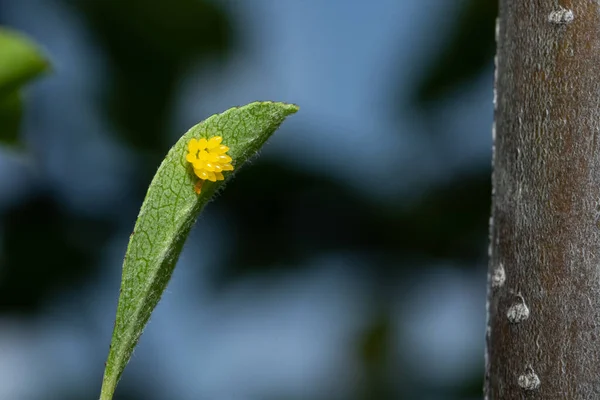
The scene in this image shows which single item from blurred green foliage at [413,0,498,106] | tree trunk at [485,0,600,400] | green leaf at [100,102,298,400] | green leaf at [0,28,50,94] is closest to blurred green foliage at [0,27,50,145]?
green leaf at [0,28,50,94]

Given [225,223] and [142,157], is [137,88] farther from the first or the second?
[225,223]

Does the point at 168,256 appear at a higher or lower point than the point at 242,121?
lower

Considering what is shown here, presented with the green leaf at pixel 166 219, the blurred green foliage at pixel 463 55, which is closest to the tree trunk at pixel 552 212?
the green leaf at pixel 166 219

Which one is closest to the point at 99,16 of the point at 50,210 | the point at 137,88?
the point at 137,88

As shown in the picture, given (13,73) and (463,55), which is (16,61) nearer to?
(13,73)

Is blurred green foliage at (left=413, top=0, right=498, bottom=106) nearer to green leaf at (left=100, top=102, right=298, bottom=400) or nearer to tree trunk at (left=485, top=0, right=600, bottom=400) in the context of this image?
tree trunk at (left=485, top=0, right=600, bottom=400)
